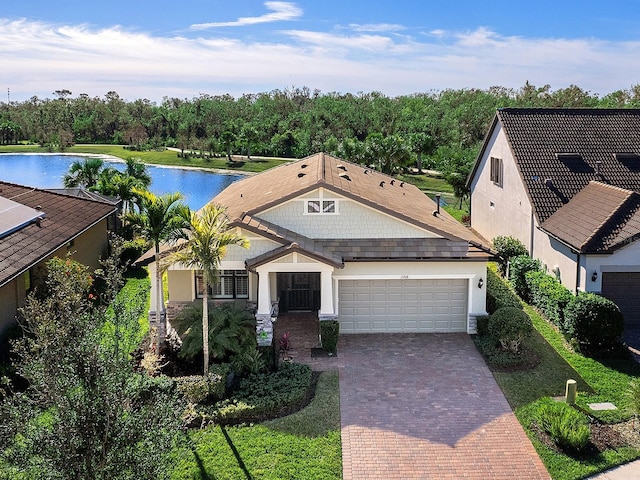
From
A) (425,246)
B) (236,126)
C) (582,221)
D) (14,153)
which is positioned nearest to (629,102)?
(236,126)

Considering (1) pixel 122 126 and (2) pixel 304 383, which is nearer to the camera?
(2) pixel 304 383

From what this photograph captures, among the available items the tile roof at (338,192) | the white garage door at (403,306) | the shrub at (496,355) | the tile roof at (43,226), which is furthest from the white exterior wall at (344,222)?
the tile roof at (43,226)

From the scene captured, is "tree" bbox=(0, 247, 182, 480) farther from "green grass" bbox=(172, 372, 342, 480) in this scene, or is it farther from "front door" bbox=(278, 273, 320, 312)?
"front door" bbox=(278, 273, 320, 312)

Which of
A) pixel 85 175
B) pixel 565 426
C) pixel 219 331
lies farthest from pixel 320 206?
pixel 85 175

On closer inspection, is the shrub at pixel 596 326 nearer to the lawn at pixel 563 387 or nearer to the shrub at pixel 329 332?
the lawn at pixel 563 387

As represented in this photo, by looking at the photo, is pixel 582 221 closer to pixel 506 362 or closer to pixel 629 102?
pixel 506 362

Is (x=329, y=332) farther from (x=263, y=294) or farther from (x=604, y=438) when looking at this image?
(x=604, y=438)

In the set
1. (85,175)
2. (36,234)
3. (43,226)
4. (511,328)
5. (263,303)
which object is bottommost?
(511,328)

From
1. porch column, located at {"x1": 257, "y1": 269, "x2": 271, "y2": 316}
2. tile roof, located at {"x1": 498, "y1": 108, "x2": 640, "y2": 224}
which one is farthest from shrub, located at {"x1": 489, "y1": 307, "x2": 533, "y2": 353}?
tile roof, located at {"x1": 498, "y1": 108, "x2": 640, "y2": 224}

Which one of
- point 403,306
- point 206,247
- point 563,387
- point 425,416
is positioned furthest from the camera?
point 403,306
